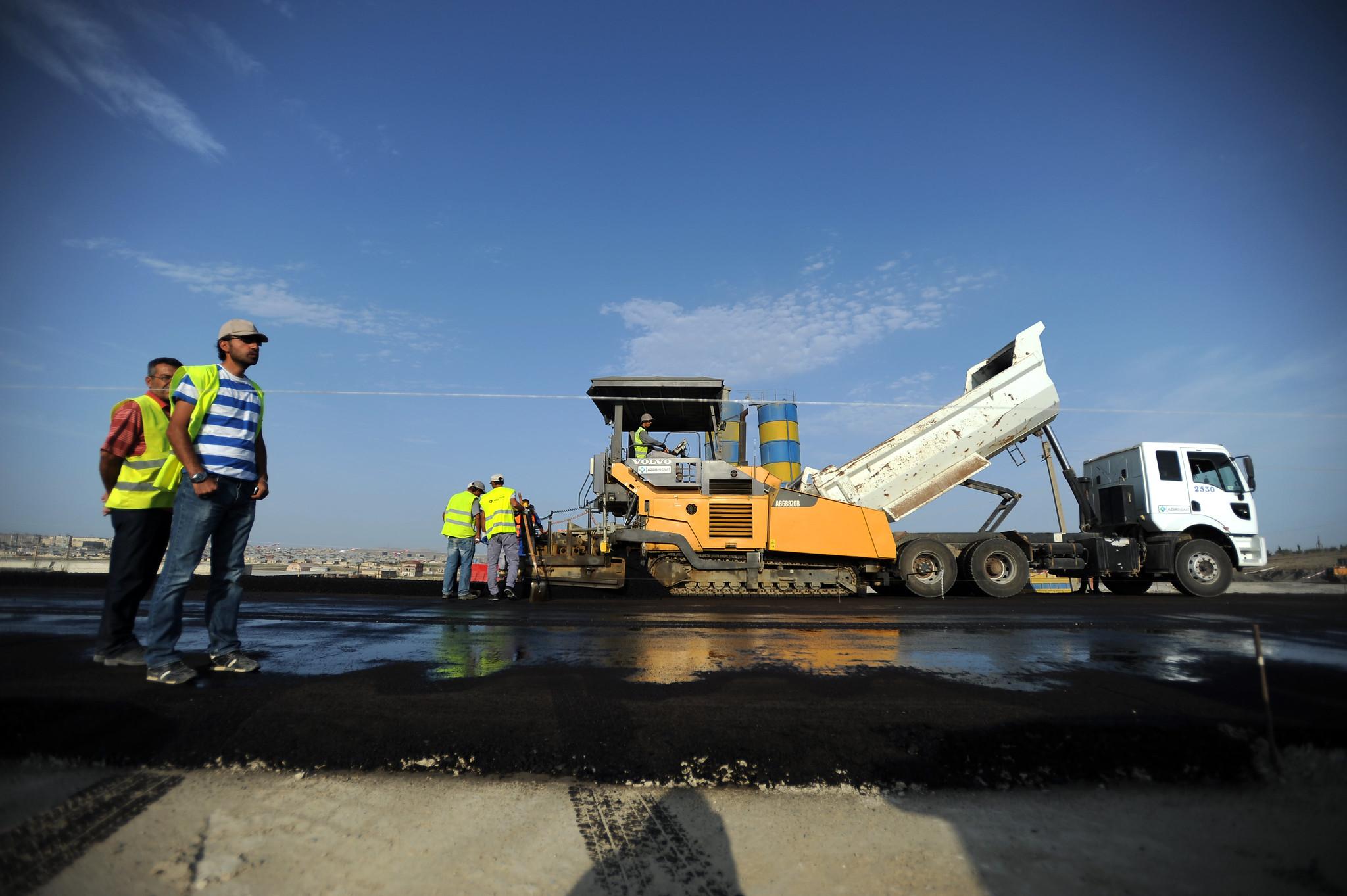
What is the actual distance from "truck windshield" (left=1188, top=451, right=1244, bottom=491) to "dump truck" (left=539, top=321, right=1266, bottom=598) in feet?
0.08

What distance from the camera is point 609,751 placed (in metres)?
2.42

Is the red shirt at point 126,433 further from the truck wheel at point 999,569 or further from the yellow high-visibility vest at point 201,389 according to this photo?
Answer: the truck wheel at point 999,569

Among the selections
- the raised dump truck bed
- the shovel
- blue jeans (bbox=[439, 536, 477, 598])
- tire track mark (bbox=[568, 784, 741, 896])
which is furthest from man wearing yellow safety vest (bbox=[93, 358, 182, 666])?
the raised dump truck bed

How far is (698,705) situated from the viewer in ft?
9.34

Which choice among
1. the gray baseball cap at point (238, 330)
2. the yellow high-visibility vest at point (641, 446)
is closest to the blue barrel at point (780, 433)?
the yellow high-visibility vest at point (641, 446)

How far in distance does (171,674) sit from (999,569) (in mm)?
11634

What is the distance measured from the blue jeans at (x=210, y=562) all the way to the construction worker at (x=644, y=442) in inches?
295

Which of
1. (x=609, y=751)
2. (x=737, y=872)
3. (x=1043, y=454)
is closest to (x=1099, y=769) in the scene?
(x=737, y=872)

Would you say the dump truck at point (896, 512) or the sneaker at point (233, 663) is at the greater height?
the dump truck at point (896, 512)

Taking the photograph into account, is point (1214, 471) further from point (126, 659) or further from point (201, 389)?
point (126, 659)

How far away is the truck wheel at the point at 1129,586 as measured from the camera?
40.5 ft

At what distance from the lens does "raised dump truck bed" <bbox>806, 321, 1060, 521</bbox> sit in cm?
1169

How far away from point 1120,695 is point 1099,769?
828mm

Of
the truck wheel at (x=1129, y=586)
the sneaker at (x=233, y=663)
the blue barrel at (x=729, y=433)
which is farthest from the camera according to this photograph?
the truck wheel at (x=1129, y=586)
